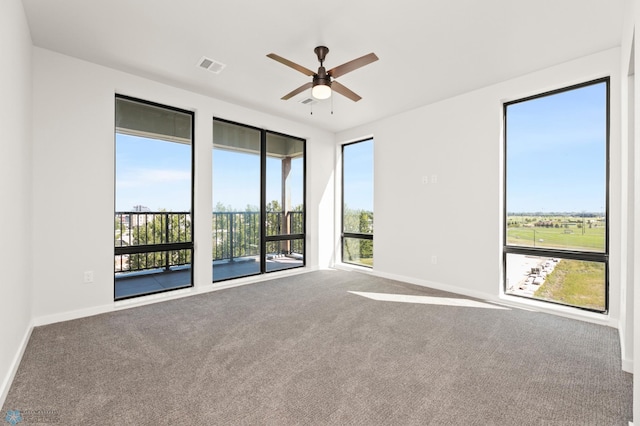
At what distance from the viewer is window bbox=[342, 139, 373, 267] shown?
5508 mm

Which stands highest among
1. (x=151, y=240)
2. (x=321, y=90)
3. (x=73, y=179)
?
(x=321, y=90)

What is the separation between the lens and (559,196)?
339 centimetres

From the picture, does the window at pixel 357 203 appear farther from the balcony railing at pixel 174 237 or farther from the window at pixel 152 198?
the window at pixel 152 198

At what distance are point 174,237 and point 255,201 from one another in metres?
1.39

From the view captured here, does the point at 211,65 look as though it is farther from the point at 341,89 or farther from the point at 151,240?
the point at 151,240

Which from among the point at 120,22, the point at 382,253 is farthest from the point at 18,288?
the point at 382,253

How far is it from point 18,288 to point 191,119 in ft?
8.90

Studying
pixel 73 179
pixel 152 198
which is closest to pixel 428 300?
pixel 152 198

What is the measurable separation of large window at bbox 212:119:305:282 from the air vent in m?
1.11

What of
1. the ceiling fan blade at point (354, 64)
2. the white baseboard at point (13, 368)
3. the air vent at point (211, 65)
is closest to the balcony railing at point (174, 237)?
the white baseboard at point (13, 368)

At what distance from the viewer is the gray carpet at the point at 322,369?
5.35 feet

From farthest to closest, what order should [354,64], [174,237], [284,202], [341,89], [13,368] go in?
[284,202]
[174,237]
[341,89]
[354,64]
[13,368]

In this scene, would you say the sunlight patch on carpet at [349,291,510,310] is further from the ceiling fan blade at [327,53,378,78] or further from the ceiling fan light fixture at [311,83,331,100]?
the ceiling fan blade at [327,53,378,78]

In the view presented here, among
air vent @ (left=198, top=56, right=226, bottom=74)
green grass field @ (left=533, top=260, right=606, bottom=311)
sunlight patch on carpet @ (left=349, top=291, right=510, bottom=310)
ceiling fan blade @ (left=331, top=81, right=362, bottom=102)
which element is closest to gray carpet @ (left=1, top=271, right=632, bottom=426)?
sunlight patch on carpet @ (left=349, top=291, right=510, bottom=310)
